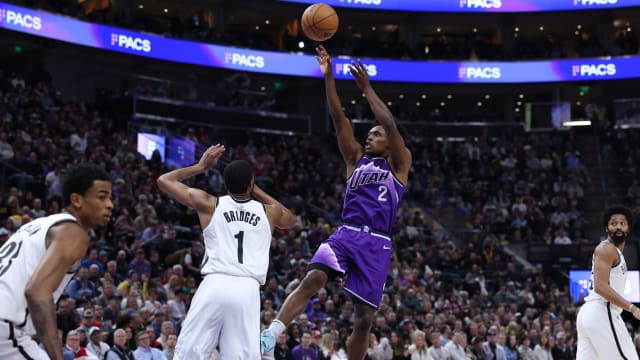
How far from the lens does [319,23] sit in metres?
9.18

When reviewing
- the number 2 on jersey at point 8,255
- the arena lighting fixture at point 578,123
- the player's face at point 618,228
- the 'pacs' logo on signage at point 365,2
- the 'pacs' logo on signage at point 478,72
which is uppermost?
the 'pacs' logo on signage at point 365,2

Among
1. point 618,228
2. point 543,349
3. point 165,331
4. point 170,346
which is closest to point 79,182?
point 618,228

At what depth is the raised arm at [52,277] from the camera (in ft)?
15.8

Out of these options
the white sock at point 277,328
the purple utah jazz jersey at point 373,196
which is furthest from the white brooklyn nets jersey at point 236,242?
the purple utah jazz jersey at point 373,196

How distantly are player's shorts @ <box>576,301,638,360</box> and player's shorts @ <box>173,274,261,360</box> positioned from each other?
3.45m

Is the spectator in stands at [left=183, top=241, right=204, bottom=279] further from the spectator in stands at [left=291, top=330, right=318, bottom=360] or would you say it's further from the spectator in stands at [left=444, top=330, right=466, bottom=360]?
the spectator in stands at [left=444, top=330, right=466, bottom=360]

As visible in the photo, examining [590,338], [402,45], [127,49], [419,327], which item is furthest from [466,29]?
[590,338]

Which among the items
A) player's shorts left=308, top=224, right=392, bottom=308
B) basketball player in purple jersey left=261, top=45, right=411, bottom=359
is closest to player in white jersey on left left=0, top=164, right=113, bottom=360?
basketball player in purple jersey left=261, top=45, right=411, bottom=359

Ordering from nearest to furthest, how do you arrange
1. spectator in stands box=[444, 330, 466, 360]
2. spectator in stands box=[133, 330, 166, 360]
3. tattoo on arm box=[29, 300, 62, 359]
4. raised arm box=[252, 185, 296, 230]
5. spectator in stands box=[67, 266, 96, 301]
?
tattoo on arm box=[29, 300, 62, 359]
raised arm box=[252, 185, 296, 230]
spectator in stands box=[133, 330, 166, 360]
spectator in stands box=[67, 266, 96, 301]
spectator in stands box=[444, 330, 466, 360]

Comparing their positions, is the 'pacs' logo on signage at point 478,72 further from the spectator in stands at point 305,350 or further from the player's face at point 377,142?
the player's face at point 377,142

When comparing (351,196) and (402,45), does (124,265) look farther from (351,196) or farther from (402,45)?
(402,45)

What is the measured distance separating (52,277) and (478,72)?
33270mm

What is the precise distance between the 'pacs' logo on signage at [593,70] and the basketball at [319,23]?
29.4m

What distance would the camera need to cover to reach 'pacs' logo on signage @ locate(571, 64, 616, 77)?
36.5m
